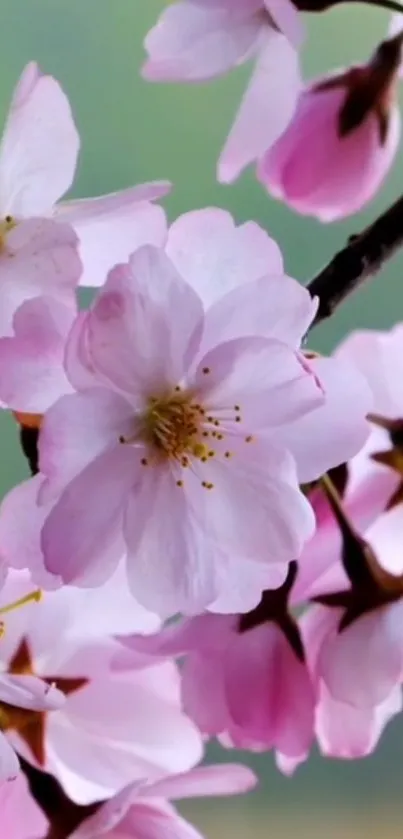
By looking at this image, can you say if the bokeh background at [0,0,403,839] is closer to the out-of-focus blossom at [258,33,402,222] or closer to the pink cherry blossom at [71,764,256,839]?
the out-of-focus blossom at [258,33,402,222]

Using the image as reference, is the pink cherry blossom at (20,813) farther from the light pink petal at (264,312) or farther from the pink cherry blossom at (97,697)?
the light pink petal at (264,312)

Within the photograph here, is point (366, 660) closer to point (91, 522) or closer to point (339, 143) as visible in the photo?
point (91, 522)

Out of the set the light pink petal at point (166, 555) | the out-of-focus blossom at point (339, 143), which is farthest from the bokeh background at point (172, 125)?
the light pink petal at point (166, 555)

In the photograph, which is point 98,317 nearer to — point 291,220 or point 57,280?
point 57,280

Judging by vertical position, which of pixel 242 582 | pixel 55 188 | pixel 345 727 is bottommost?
pixel 345 727

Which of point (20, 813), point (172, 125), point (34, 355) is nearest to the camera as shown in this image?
point (34, 355)

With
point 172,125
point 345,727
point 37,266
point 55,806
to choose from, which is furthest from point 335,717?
point 172,125

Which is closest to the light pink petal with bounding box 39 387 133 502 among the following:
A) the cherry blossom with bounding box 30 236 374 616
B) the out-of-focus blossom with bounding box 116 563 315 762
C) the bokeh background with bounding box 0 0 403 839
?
the cherry blossom with bounding box 30 236 374 616
